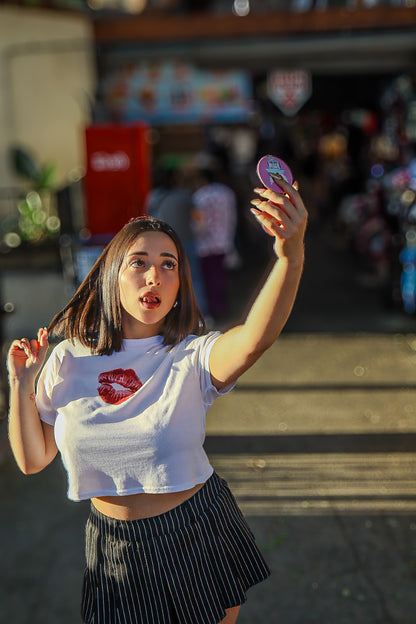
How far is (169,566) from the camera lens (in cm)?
186

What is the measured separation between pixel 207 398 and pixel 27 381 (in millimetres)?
516

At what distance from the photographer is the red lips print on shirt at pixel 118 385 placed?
182 centimetres

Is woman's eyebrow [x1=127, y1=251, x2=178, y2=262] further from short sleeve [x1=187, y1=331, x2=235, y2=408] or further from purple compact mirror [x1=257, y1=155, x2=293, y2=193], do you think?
purple compact mirror [x1=257, y1=155, x2=293, y2=193]

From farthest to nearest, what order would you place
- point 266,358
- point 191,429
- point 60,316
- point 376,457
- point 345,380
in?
point 266,358, point 345,380, point 376,457, point 60,316, point 191,429

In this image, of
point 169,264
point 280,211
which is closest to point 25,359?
point 169,264

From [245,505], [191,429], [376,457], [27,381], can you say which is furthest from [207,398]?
[376,457]

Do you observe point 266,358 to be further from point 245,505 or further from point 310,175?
point 310,175

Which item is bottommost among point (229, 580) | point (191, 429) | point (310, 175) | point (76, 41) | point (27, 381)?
point (310, 175)

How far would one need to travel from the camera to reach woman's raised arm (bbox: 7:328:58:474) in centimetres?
184

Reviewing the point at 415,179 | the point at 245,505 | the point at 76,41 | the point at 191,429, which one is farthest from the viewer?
the point at 76,41

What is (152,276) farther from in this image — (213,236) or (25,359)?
(213,236)

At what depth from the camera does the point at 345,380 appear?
A: 229 inches

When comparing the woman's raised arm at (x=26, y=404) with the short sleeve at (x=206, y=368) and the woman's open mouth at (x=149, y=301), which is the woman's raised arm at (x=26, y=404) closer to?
the woman's open mouth at (x=149, y=301)

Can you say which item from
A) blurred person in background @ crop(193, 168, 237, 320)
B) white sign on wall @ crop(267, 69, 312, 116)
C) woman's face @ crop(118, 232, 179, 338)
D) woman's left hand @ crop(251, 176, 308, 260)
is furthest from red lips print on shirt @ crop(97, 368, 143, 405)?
white sign on wall @ crop(267, 69, 312, 116)
